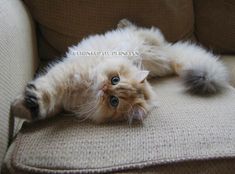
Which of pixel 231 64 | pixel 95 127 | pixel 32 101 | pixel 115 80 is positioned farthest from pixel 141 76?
pixel 231 64

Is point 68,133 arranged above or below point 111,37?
below

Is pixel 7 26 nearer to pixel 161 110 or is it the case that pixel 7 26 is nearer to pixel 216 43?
pixel 161 110

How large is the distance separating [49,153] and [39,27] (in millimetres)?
775

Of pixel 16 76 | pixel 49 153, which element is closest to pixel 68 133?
pixel 49 153

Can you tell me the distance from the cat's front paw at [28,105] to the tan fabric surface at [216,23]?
3.31 ft

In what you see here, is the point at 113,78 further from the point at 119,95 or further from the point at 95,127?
the point at 95,127

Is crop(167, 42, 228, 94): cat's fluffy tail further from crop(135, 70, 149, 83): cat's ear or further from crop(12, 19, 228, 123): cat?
crop(135, 70, 149, 83): cat's ear

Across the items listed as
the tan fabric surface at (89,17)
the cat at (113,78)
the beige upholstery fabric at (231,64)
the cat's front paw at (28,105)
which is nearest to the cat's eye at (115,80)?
the cat at (113,78)

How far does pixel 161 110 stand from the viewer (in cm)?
104

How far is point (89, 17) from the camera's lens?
1405 millimetres

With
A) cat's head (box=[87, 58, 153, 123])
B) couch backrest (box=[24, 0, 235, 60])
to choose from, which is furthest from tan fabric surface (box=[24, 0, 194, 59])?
cat's head (box=[87, 58, 153, 123])

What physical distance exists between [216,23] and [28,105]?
1082 millimetres

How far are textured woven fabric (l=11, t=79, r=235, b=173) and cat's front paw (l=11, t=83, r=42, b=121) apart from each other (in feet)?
0.18

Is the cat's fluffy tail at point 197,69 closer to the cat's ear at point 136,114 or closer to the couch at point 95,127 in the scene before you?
the couch at point 95,127
